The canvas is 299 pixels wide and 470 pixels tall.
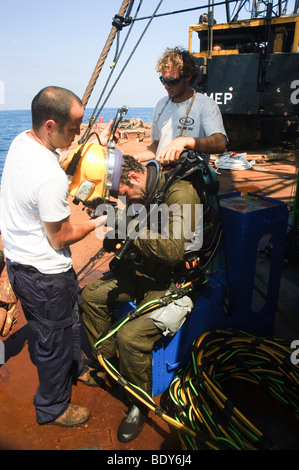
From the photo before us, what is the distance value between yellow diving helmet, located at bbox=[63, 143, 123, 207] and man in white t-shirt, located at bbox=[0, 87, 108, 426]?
0.14 meters

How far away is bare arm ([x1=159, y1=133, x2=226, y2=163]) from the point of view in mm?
2414

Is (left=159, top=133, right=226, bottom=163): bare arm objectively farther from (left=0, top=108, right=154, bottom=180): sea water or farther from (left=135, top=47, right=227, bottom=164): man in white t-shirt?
(left=0, top=108, right=154, bottom=180): sea water

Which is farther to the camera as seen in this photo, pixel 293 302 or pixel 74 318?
pixel 293 302

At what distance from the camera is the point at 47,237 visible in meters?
2.16

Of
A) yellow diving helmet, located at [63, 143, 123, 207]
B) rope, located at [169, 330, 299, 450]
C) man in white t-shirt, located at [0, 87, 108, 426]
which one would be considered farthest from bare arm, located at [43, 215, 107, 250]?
rope, located at [169, 330, 299, 450]

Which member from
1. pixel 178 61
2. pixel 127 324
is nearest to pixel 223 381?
pixel 127 324

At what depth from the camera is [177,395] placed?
2.39 metres

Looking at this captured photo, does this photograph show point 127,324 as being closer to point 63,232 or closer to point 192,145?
point 63,232

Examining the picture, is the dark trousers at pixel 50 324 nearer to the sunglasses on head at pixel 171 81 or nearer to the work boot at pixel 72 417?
the work boot at pixel 72 417
